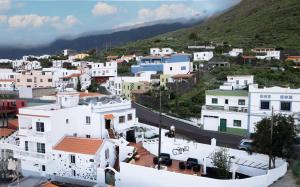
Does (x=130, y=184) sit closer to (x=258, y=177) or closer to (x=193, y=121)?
(x=258, y=177)

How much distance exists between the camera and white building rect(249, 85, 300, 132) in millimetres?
35750

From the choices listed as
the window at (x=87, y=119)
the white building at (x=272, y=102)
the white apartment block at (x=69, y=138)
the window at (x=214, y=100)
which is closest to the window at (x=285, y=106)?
the white building at (x=272, y=102)

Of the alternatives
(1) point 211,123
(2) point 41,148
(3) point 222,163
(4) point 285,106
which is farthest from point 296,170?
(2) point 41,148

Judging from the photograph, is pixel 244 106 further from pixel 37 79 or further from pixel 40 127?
pixel 37 79

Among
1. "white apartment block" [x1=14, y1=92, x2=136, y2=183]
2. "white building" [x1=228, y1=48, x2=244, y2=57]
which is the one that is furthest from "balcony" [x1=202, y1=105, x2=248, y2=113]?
"white building" [x1=228, y1=48, x2=244, y2=57]

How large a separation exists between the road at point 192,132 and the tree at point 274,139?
262 inches

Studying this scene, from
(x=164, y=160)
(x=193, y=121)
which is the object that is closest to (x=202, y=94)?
(x=193, y=121)

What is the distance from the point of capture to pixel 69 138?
3119 cm

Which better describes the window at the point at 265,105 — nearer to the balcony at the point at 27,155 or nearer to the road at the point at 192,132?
the road at the point at 192,132

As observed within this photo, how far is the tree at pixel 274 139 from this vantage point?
25.7 m

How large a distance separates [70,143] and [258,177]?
15.4 metres

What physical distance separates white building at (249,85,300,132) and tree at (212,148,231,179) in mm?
11518

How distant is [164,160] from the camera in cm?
2952

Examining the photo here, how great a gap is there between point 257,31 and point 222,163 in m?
95.6
